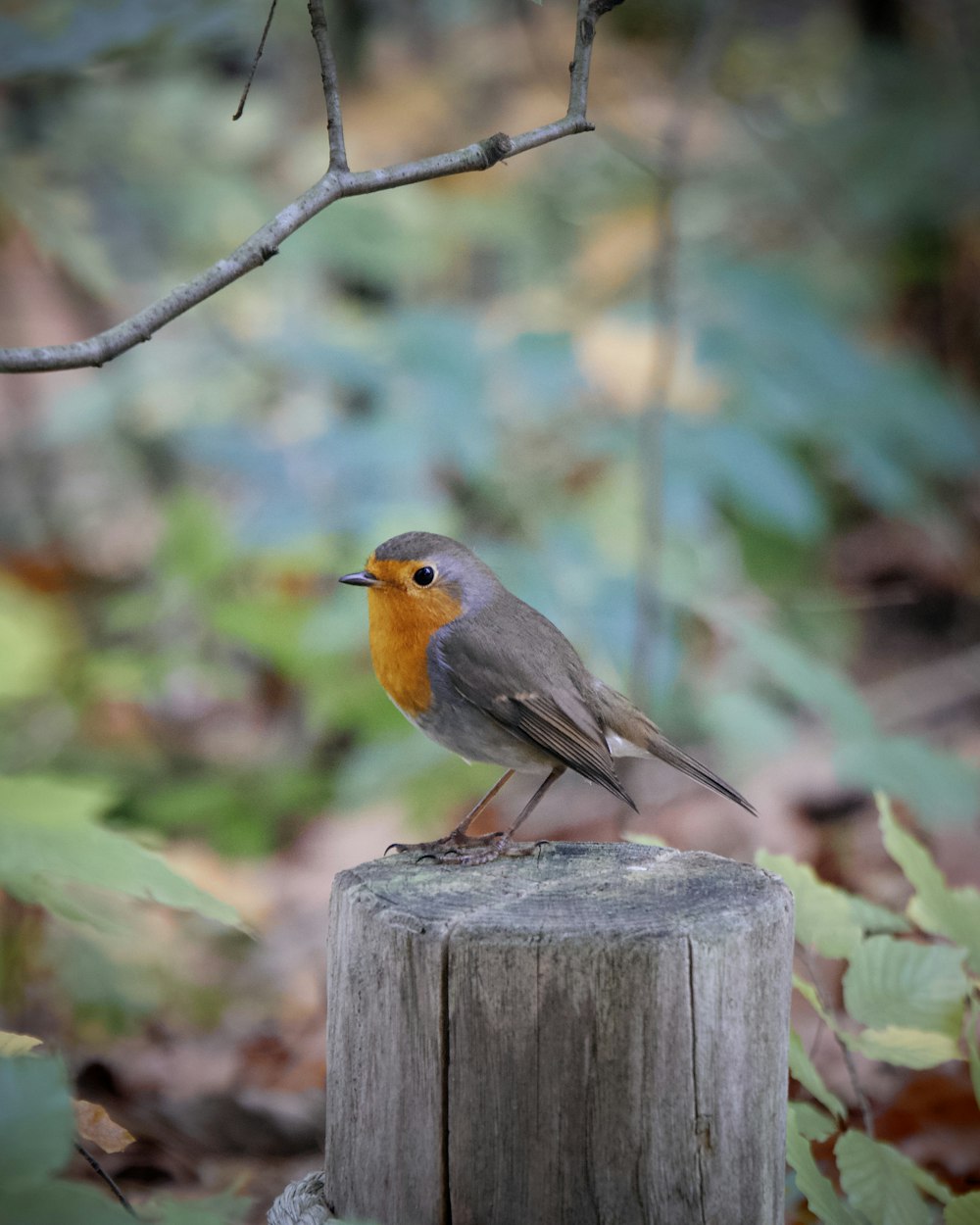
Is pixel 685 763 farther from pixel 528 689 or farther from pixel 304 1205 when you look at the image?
pixel 304 1205

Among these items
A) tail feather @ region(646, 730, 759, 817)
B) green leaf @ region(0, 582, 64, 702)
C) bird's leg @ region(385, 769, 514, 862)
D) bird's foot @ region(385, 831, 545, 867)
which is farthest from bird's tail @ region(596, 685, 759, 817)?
green leaf @ region(0, 582, 64, 702)

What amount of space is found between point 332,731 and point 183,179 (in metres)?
2.54

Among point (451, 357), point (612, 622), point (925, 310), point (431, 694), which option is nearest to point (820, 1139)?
point (431, 694)

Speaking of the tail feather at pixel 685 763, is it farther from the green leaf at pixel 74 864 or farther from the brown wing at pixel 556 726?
the green leaf at pixel 74 864

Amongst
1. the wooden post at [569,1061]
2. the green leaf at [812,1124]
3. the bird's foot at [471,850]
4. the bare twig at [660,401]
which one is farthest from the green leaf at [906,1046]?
the bare twig at [660,401]

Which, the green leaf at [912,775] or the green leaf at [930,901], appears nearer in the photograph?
the green leaf at [930,901]

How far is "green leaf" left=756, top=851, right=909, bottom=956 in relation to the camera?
7.41ft

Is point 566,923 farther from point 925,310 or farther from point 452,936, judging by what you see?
point 925,310

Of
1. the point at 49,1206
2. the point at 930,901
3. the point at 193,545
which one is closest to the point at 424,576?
the point at 930,901

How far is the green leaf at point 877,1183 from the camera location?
1.99 meters

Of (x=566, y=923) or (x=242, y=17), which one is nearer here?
(x=566, y=923)

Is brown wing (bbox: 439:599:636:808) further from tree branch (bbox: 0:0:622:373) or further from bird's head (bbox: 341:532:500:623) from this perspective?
tree branch (bbox: 0:0:622:373)

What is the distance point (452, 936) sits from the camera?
5.99 feet

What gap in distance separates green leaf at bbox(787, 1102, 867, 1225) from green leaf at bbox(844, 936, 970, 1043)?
0.23 m
